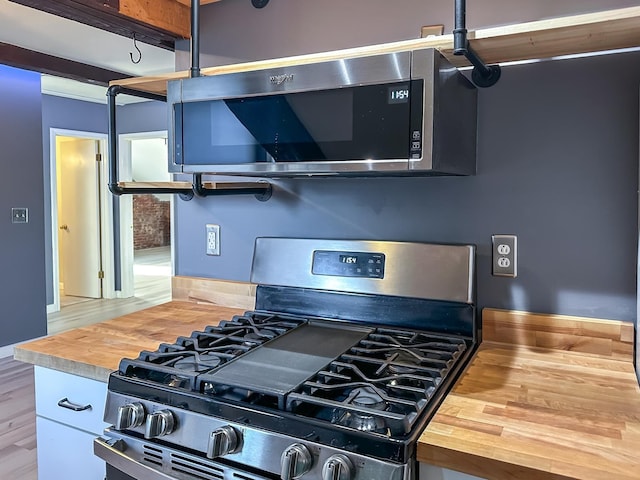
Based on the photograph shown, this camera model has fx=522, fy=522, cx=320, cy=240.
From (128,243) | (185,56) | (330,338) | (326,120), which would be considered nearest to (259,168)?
(326,120)

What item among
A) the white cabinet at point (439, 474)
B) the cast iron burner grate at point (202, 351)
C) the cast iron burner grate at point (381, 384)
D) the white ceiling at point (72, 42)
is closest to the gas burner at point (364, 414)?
the cast iron burner grate at point (381, 384)

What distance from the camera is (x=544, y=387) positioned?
3.78 ft

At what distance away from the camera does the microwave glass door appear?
3.88ft

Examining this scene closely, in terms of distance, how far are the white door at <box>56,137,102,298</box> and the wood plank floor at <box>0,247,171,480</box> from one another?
1.26 ft

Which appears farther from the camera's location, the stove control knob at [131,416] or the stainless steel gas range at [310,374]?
the stove control knob at [131,416]

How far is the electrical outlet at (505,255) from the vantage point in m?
1.47

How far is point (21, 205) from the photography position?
408cm

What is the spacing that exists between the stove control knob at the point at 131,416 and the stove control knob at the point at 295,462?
0.38m

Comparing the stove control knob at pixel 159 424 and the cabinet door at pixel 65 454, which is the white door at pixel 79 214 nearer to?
the cabinet door at pixel 65 454

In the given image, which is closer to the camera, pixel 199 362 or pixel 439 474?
pixel 439 474

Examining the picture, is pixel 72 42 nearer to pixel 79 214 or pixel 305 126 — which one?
pixel 305 126

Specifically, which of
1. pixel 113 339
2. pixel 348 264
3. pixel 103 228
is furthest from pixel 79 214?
pixel 348 264

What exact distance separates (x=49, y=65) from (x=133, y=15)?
202 centimetres

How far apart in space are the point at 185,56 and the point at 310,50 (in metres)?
0.54
